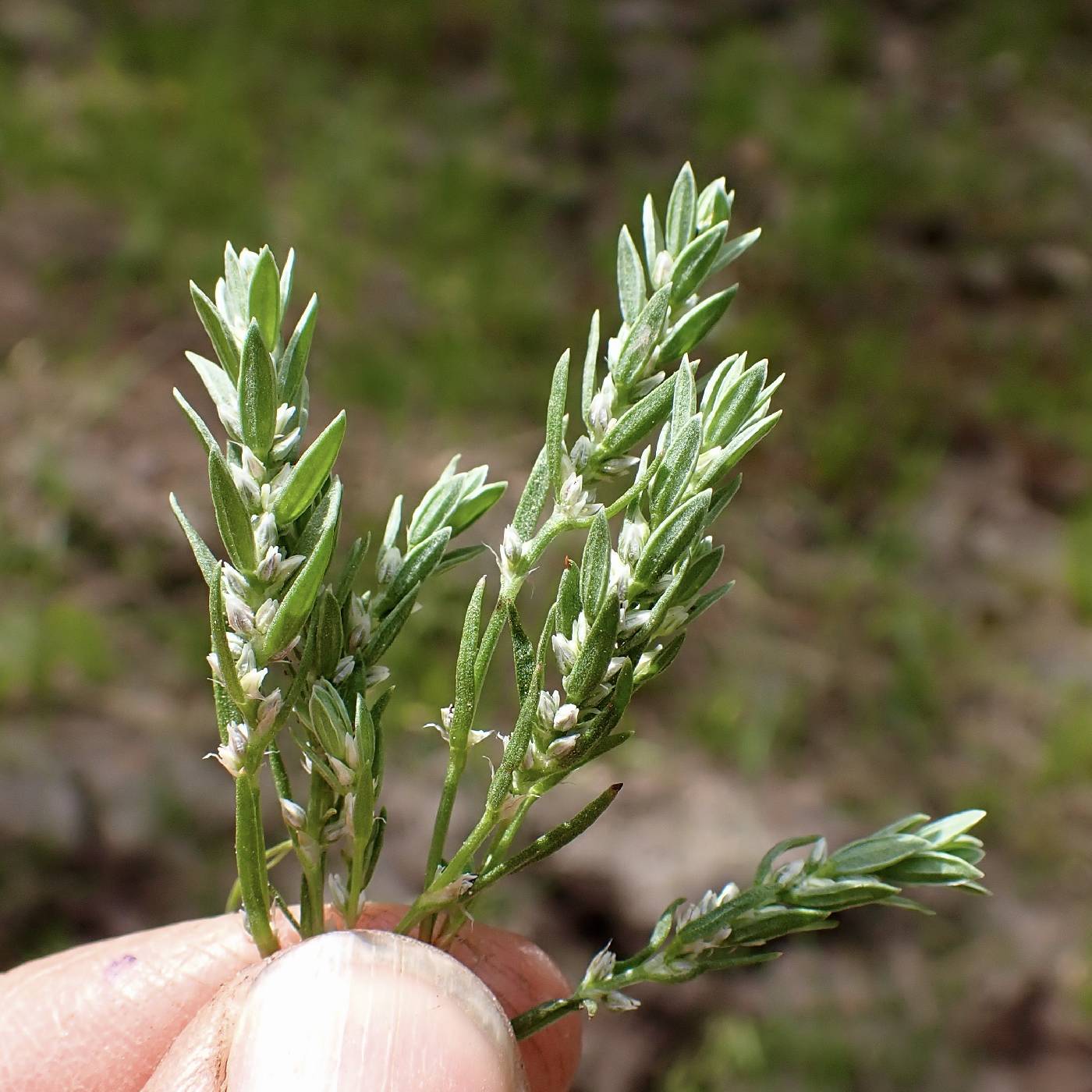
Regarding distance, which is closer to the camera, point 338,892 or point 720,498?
point 720,498

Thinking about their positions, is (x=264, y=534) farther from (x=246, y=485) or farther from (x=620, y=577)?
(x=620, y=577)

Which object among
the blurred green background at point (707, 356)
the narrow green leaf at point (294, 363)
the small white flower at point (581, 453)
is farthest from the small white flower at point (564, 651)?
the blurred green background at point (707, 356)

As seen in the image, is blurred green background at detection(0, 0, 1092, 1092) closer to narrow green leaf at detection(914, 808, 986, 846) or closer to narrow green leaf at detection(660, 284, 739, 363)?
narrow green leaf at detection(914, 808, 986, 846)

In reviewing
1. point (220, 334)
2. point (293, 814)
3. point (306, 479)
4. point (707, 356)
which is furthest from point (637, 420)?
point (707, 356)

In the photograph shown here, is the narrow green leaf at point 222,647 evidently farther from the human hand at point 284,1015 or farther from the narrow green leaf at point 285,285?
the human hand at point 284,1015

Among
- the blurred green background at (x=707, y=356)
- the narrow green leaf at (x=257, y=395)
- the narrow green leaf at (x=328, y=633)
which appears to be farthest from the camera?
the blurred green background at (x=707, y=356)

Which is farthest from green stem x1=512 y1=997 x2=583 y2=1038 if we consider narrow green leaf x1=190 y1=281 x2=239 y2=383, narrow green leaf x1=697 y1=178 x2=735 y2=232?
narrow green leaf x1=697 y1=178 x2=735 y2=232

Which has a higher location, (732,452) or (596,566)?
(732,452)
